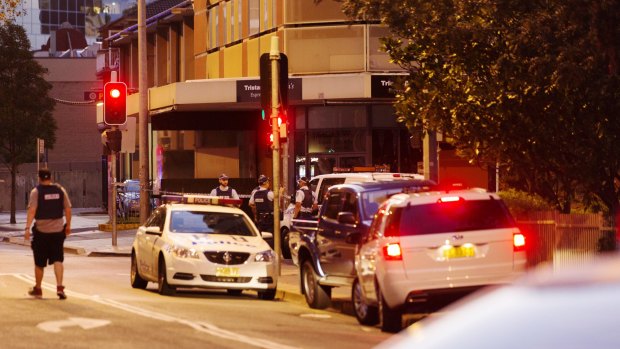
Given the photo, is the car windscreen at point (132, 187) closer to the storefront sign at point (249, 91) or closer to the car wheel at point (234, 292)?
the storefront sign at point (249, 91)

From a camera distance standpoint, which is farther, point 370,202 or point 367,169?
point 367,169

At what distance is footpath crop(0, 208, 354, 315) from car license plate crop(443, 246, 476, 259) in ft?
11.7

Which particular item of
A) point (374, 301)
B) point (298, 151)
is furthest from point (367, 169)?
point (374, 301)

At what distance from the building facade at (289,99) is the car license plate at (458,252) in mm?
22892

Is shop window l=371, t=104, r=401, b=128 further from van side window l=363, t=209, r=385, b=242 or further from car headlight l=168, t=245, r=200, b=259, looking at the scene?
van side window l=363, t=209, r=385, b=242

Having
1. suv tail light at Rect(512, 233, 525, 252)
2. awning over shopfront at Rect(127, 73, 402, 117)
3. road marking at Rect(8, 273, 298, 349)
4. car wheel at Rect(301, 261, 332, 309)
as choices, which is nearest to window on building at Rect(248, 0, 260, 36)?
awning over shopfront at Rect(127, 73, 402, 117)

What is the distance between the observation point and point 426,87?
21.4 m

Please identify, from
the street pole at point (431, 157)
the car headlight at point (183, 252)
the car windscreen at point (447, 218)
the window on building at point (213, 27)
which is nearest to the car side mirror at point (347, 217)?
the car windscreen at point (447, 218)

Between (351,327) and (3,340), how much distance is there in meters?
4.08

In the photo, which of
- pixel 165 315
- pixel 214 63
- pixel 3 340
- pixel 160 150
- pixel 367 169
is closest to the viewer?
pixel 3 340

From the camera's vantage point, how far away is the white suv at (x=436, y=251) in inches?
565

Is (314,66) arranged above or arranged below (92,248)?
above

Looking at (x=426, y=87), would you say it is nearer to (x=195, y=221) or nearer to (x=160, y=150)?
(x=195, y=221)

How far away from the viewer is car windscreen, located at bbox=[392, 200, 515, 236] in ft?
47.9
